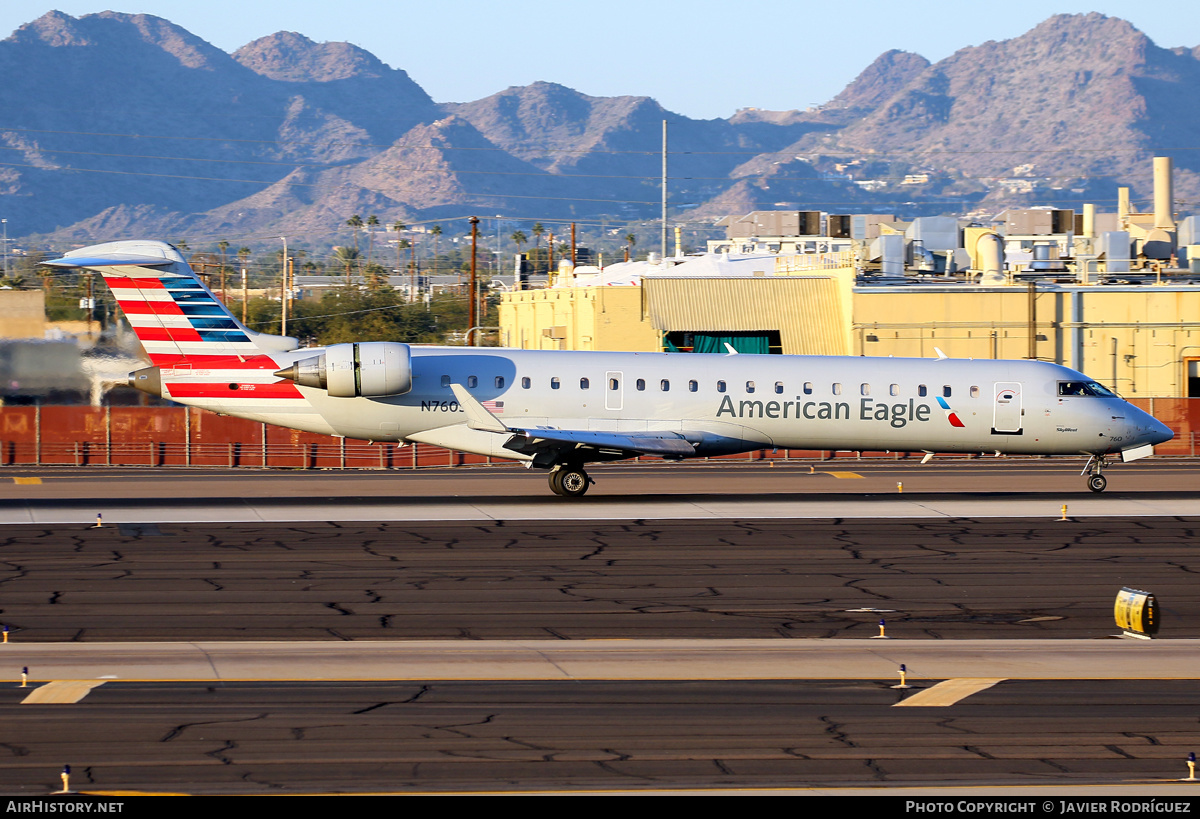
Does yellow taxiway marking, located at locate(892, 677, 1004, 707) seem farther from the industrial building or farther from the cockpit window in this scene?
the industrial building

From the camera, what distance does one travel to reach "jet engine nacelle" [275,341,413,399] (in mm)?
27047

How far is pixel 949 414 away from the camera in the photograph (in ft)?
93.9

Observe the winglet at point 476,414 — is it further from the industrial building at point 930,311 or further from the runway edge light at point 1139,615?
the industrial building at point 930,311

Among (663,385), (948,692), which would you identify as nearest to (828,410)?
(663,385)

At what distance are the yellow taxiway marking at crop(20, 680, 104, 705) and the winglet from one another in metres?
14.9

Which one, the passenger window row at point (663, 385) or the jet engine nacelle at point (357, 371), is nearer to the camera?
the jet engine nacelle at point (357, 371)

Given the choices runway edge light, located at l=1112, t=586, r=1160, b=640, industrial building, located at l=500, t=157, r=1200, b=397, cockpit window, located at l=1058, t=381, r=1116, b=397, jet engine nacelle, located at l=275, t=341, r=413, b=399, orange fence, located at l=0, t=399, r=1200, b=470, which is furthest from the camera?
industrial building, located at l=500, t=157, r=1200, b=397

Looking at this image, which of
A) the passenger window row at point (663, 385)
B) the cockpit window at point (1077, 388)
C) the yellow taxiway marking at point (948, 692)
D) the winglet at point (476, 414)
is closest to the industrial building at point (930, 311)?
the cockpit window at point (1077, 388)

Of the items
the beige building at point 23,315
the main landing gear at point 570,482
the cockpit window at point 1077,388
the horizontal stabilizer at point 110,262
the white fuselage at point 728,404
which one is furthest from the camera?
the beige building at point 23,315

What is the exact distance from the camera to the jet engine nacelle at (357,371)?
27.0 meters

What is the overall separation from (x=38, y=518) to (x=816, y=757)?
19.1m

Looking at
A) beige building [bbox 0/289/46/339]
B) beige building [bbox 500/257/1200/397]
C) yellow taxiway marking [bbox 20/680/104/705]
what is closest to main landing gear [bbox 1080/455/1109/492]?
beige building [bbox 500/257/1200/397]

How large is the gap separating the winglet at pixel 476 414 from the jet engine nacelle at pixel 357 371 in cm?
123

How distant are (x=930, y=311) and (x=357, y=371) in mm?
30679
